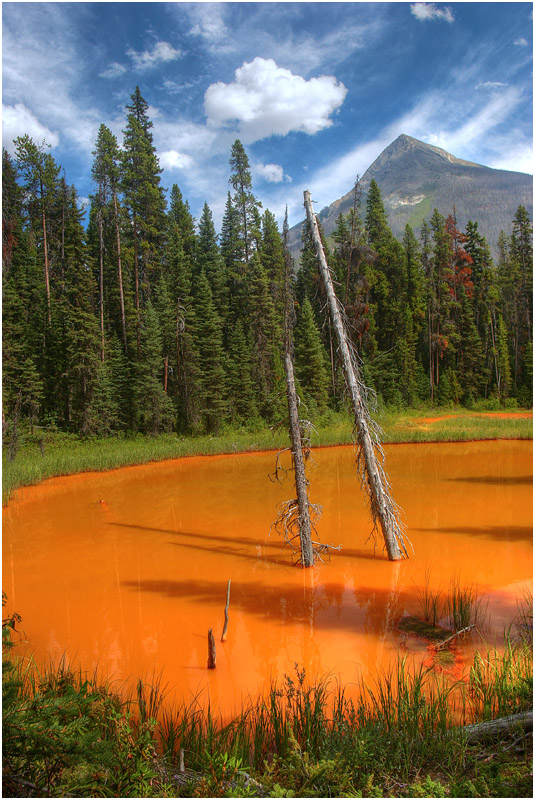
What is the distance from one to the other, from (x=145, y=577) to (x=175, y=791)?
6.69 m

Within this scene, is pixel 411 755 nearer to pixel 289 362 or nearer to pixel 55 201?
pixel 289 362

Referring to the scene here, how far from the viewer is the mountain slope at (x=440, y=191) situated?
115 m

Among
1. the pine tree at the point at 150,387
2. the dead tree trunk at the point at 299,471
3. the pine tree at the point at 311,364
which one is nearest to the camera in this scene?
the dead tree trunk at the point at 299,471

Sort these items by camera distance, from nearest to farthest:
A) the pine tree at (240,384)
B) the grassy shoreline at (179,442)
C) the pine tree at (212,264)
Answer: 1. the grassy shoreline at (179,442)
2. the pine tree at (240,384)
3. the pine tree at (212,264)

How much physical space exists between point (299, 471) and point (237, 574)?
2330 mm

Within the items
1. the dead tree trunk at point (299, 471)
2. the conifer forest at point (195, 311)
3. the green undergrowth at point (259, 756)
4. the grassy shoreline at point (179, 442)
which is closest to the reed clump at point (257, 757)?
the green undergrowth at point (259, 756)

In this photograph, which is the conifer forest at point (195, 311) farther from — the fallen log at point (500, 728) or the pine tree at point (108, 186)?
the fallen log at point (500, 728)

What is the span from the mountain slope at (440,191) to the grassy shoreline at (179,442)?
2746 inches

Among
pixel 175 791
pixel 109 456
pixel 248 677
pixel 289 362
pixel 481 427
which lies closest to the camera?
pixel 175 791

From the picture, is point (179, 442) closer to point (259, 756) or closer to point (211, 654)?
point (211, 654)

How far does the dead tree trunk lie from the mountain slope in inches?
3482

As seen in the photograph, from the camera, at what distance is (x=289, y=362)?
29.3 ft

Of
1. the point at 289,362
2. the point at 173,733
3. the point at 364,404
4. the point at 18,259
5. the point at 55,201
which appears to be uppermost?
the point at 55,201

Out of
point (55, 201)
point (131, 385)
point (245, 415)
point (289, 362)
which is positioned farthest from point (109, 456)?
point (55, 201)
